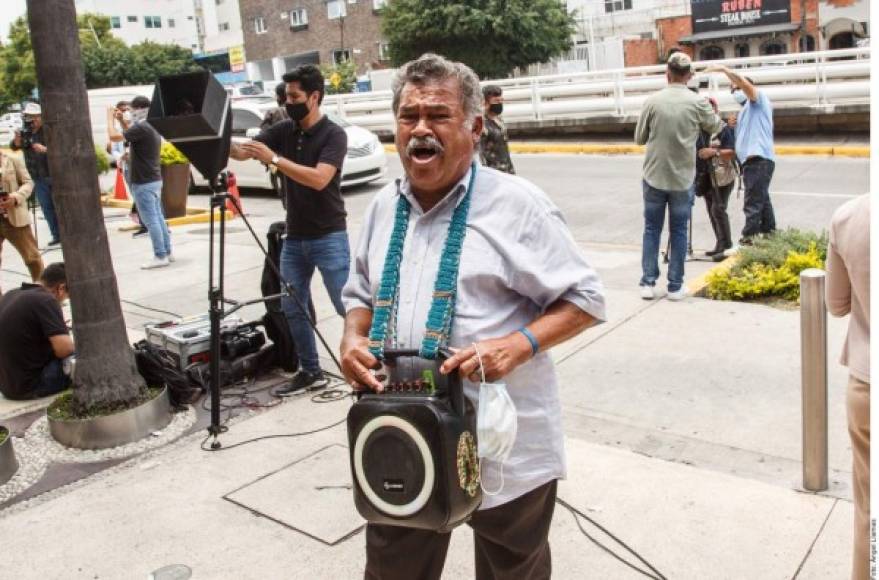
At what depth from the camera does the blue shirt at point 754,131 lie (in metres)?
8.45


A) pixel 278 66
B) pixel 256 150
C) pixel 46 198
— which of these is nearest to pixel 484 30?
pixel 278 66

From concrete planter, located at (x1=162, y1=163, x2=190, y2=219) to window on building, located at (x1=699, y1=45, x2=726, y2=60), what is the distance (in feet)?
128

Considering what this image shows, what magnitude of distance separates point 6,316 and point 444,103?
4.23 m

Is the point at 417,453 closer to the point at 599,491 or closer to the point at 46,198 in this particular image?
the point at 599,491

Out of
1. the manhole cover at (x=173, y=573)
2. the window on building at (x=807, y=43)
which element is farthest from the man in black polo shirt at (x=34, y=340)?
the window on building at (x=807, y=43)

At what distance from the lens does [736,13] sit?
44969mm

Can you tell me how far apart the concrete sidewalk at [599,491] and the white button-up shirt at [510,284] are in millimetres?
1141

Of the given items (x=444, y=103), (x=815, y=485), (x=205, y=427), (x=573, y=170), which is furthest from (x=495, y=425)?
(x=573, y=170)

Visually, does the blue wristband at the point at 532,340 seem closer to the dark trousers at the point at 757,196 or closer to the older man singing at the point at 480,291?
the older man singing at the point at 480,291

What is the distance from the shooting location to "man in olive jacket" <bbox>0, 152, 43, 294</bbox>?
28.6 feet

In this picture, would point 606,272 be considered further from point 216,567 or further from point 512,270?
point 512,270

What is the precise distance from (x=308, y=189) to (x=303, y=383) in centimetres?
125

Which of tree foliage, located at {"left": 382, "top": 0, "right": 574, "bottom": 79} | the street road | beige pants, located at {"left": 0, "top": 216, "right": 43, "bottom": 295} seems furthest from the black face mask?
tree foliage, located at {"left": 382, "top": 0, "right": 574, "bottom": 79}

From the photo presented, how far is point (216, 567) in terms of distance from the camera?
11.8 feet
